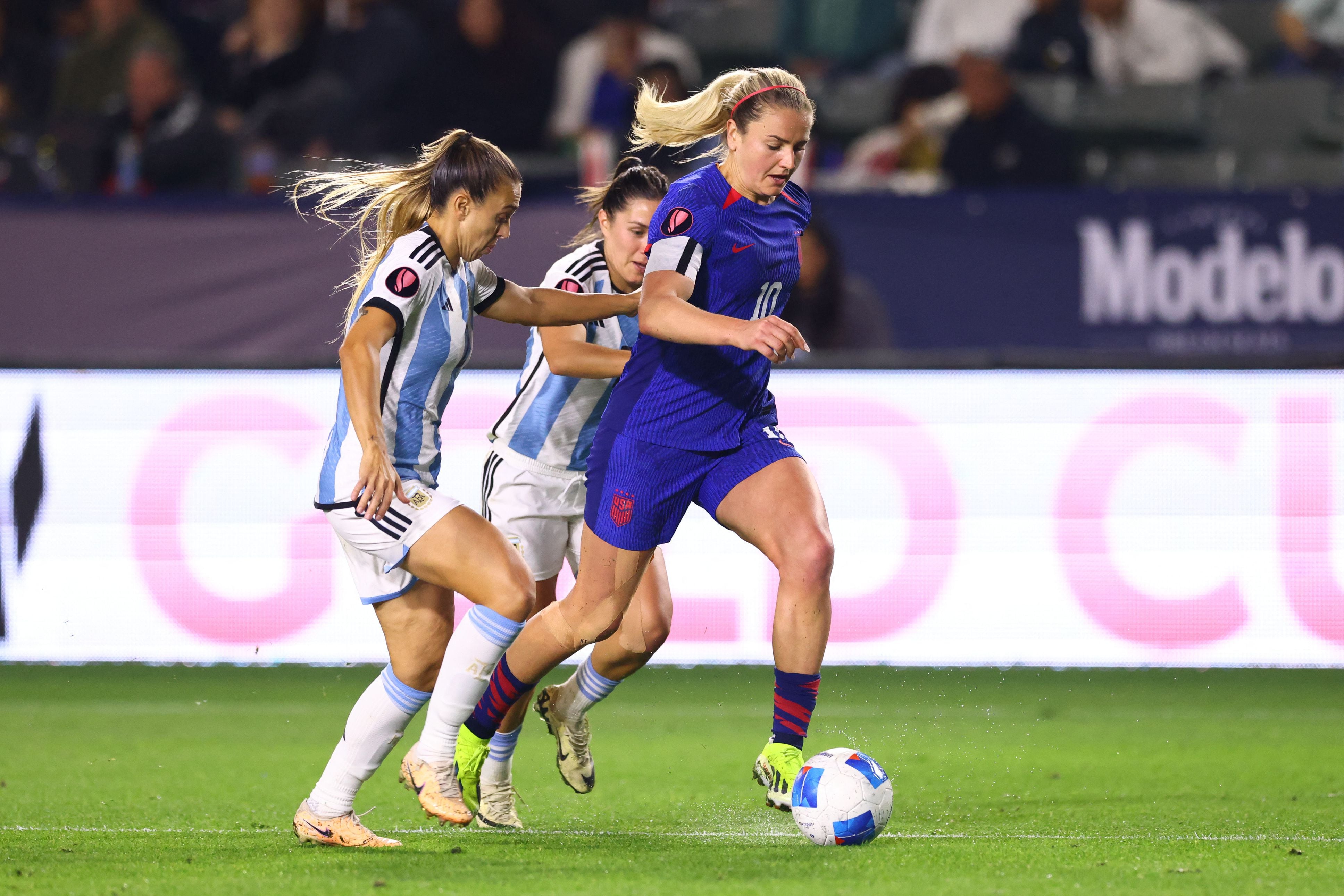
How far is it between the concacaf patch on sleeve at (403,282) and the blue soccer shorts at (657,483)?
75cm

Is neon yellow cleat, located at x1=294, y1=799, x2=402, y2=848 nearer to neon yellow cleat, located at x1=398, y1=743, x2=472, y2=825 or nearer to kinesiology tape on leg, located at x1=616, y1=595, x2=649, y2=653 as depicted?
neon yellow cleat, located at x1=398, y1=743, x2=472, y2=825

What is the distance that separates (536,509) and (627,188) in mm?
1068

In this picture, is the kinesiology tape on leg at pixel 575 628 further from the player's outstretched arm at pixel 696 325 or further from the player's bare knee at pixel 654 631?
the player's outstretched arm at pixel 696 325

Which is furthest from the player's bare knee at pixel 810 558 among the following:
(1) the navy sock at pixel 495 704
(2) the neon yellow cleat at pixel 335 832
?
(2) the neon yellow cleat at pixel 335 832

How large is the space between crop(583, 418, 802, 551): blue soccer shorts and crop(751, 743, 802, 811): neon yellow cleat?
0.67 metres

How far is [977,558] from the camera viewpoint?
26.2 feet

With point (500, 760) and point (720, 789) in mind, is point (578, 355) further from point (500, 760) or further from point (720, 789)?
point (720, 789)

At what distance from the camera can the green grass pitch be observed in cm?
431

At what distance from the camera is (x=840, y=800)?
4613 millimetres

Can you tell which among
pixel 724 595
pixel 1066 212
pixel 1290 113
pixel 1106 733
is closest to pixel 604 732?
pixel 724 595

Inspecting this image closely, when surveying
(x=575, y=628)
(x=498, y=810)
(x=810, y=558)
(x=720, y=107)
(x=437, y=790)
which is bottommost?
(x=498, y=810)

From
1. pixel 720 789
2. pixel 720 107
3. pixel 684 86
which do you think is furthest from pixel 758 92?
pixel 684 86

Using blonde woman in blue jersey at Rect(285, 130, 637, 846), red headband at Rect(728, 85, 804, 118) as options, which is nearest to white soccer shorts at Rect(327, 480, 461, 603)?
blonde woman in blue jersey at Rect(285, 130, 637, 846)

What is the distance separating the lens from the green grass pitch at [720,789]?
14.1ft
